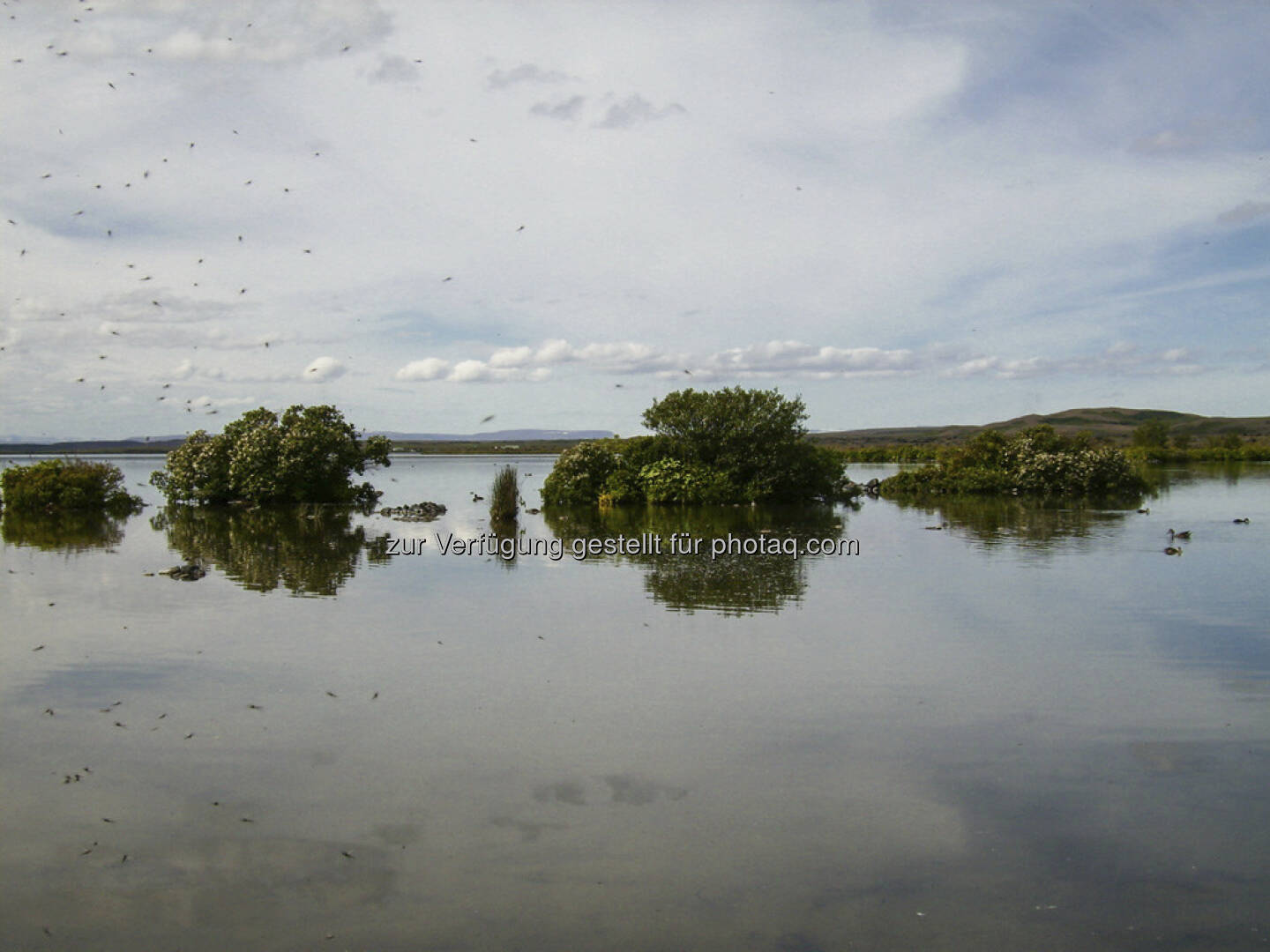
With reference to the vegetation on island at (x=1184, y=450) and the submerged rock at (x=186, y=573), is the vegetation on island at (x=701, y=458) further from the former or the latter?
the vegetation on island at (x=1184, y=450)

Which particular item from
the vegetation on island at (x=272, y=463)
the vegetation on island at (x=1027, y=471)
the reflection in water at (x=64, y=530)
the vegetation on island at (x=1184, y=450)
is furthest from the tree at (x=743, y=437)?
the vegetation on island at (x=1184, y=450)

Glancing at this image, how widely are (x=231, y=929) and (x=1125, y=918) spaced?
5701 millimetres

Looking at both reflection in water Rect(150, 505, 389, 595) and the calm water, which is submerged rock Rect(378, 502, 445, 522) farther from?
the calm water

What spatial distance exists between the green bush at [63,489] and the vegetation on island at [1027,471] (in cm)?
3714

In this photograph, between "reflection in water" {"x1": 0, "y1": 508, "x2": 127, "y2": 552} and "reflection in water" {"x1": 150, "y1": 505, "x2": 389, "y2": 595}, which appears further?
"reflection in water" {"x1": 0, "y1": 508, "x2": 127, "y2": 552}

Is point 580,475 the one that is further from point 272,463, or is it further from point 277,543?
point 277,543

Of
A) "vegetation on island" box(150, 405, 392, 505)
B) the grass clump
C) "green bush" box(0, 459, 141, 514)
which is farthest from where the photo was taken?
"vegetation on island" box(150, 405, 392, 505)

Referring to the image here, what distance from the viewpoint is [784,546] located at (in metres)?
25.7

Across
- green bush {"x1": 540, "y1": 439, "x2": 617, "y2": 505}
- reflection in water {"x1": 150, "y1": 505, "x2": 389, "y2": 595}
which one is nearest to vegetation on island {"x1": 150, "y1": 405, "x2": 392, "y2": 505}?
reflection in water {"x1": 150, "y1": 505, "x2": 389, "y2": 595}

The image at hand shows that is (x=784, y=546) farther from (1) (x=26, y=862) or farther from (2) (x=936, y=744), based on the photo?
(1) (x=26, y=862)

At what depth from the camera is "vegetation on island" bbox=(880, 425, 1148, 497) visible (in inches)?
1901

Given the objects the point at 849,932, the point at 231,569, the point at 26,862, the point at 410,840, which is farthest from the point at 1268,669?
the point at 231,569

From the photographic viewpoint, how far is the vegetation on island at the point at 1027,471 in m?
48.3

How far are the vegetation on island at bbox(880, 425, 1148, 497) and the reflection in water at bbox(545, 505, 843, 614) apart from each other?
42.2 feet
